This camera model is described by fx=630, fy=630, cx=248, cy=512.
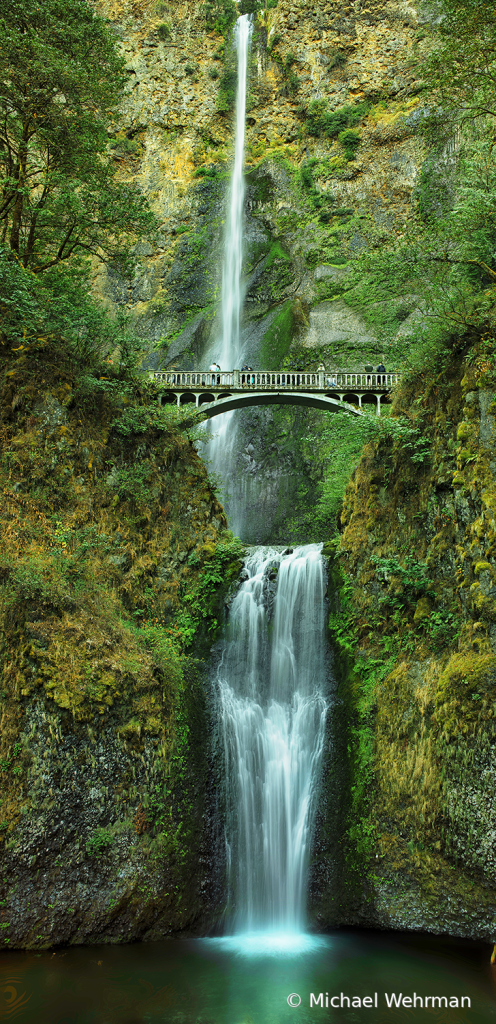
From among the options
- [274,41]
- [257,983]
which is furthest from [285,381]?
[274,41]

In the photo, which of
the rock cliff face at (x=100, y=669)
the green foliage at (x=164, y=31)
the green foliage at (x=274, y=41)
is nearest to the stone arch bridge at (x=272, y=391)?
the rock cliff face at (x=100, y=669)

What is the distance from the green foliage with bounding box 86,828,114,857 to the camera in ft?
30.6

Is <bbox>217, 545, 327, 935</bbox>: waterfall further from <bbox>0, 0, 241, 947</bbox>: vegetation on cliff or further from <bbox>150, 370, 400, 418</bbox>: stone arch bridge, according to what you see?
<bbox>150, 370, 400, 418</bbox>: stone arch bridge

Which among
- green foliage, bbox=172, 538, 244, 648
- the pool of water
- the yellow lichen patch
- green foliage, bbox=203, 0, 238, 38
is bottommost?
the pool of water

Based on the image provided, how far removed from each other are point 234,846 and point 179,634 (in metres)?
4.09

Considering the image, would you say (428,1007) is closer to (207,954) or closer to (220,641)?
(207,954)

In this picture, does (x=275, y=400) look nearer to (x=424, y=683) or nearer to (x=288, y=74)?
(x=424, y=683)

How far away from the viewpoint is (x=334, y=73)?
116 ft

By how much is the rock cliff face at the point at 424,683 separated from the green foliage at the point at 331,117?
92.1ft

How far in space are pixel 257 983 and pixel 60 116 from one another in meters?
16.0

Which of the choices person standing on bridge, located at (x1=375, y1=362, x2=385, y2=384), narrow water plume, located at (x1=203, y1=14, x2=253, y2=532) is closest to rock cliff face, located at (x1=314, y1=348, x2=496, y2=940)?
person standing on bridge, located at (x1=375, y1=362, x2=385, y2=384)

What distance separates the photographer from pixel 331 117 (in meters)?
34.3

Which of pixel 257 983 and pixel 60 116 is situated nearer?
pixel 257 983

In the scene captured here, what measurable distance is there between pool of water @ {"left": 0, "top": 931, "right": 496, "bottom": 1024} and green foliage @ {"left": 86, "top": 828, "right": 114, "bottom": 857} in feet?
3.98
